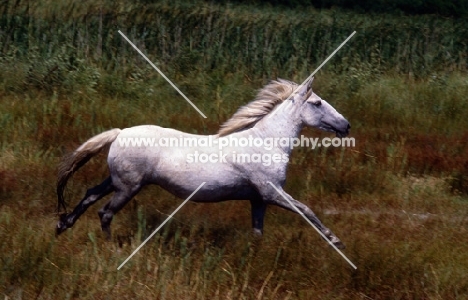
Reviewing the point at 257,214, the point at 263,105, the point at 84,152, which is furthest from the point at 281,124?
the point at 84,152

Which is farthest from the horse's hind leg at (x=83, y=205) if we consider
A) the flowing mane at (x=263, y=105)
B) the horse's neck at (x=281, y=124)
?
the horse's neck at (x=281, y=124)

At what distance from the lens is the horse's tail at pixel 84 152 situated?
267 inches

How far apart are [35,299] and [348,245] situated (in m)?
2.70

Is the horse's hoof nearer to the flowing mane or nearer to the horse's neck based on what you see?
the flowing mane

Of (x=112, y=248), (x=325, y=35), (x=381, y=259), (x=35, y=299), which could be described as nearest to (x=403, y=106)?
(x=325, y=35)

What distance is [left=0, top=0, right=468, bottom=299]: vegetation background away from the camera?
248 inches

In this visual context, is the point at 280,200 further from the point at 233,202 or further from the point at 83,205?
the point at 83,205

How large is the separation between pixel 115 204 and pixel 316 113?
6.09 ft

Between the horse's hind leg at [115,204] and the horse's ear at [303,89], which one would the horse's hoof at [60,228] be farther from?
the horse's ear at [303,89]

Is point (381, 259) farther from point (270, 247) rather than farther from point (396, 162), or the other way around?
point (396, 162)

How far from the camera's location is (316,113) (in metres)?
7.16

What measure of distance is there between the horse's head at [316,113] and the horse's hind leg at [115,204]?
1547 mm

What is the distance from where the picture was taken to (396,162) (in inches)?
395

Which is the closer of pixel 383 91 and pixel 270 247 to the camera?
pixel 270 247
